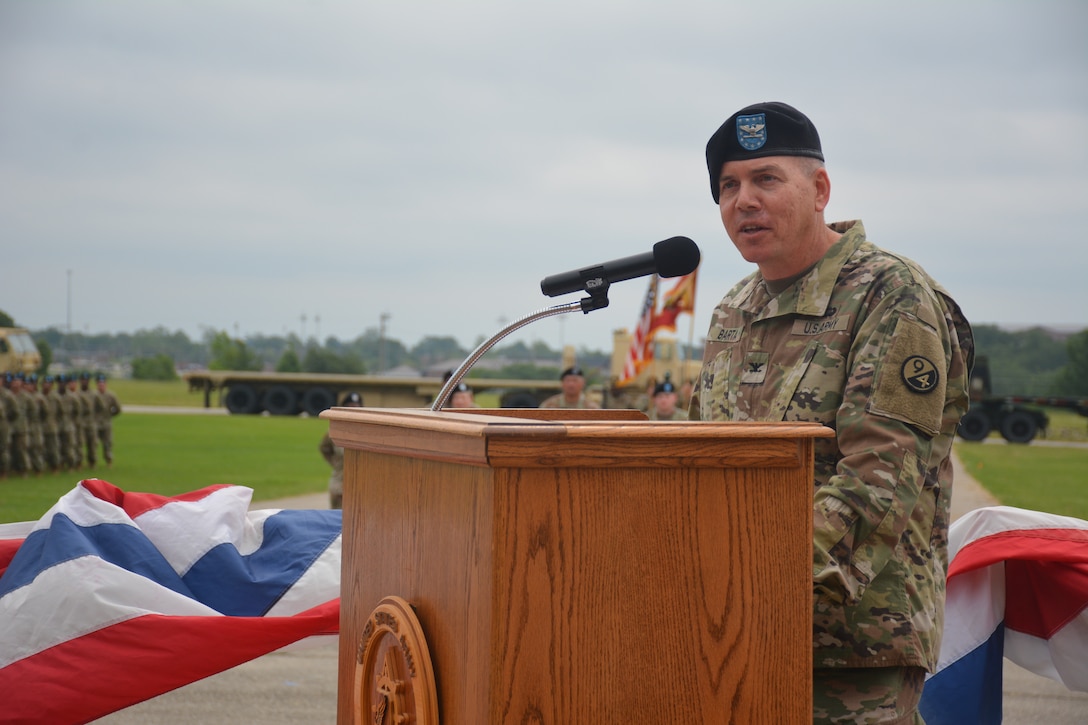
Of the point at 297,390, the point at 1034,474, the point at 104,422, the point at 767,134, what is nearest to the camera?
the point at 767,134

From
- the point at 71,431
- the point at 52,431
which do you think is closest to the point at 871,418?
the point at 52,431

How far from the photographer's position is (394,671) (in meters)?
1.58

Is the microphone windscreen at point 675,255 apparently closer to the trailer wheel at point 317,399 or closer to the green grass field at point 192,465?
the green grass field at point 192,465

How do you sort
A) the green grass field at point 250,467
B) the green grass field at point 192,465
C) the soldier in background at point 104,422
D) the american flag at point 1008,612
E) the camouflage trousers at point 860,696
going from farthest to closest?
the soldier in background at point 104,422
the green grass field at point 250,467
the green grass field at point 192,465
the american flag at point 1008,612
the camouflage trousers at point 860,696

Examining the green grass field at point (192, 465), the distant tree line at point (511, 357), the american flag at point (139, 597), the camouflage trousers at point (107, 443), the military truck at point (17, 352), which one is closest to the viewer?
the american flag at point (139, 597)

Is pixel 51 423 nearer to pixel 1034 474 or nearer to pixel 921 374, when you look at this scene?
pixel 921 374

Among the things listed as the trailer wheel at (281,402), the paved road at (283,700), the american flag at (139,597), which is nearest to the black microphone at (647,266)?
the american flag at (139,597)

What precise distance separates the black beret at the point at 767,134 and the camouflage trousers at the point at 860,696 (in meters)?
1.01

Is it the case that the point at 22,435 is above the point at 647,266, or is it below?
below

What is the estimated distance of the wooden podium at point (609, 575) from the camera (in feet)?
4.37

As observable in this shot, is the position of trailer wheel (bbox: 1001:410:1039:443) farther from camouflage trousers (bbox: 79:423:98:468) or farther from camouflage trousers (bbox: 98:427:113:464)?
camouflage trousers (bbox: 79:423:98:468)

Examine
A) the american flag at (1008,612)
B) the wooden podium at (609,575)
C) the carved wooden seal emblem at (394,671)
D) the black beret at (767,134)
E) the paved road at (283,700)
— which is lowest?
the paved road at (283,700)

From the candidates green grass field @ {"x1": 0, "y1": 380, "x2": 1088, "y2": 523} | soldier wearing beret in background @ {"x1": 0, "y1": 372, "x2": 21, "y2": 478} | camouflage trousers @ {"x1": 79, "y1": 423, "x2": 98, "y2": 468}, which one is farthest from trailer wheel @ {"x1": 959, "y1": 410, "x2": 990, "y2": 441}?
soldier wearing beret in background @ {"x1": 0, "y1": 372, "x2": 21, "y2": 478}

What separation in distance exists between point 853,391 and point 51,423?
610 inches
